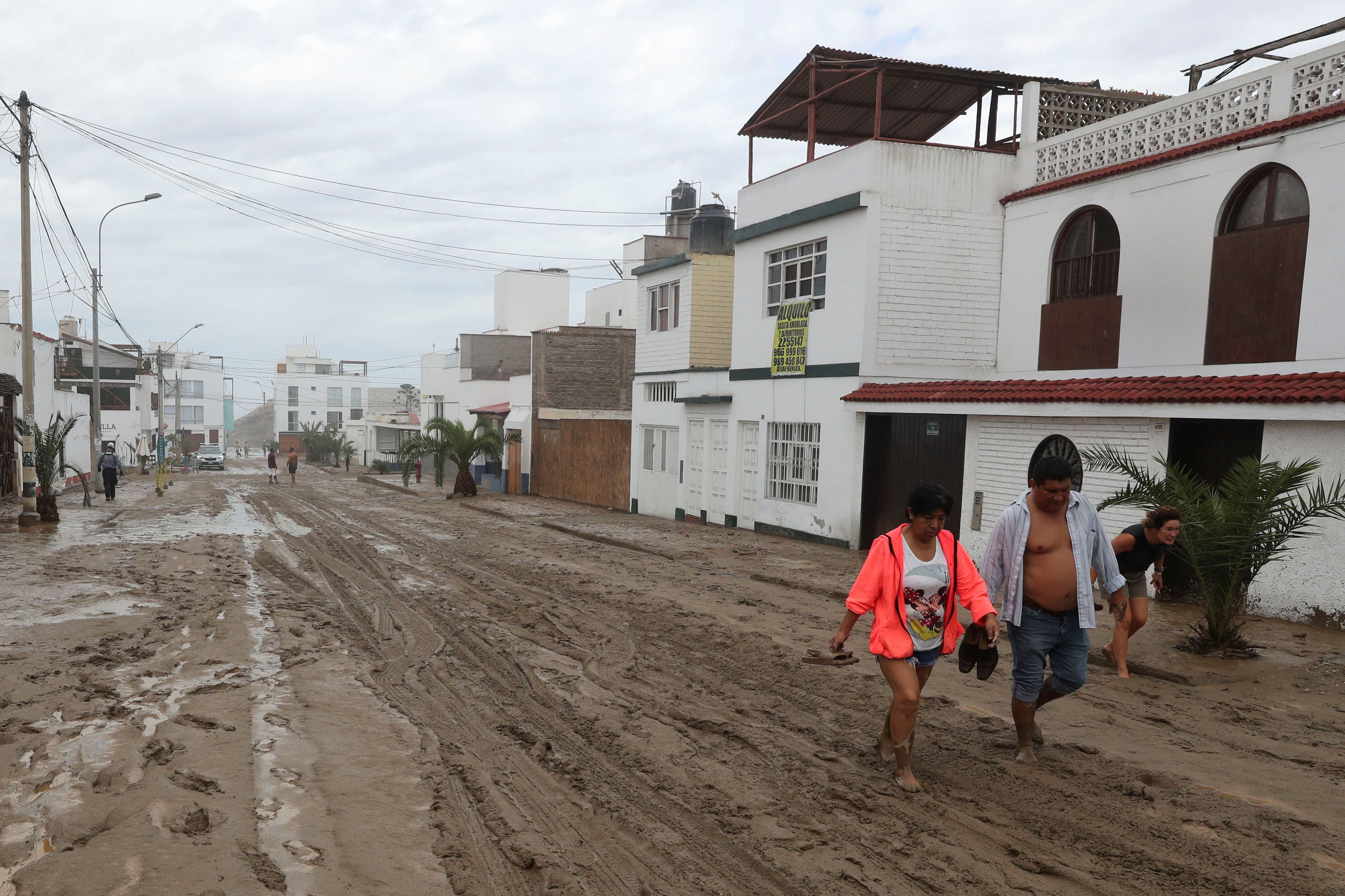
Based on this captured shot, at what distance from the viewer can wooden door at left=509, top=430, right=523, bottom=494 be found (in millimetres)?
34375

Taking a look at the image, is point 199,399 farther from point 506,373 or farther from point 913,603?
point 913,603

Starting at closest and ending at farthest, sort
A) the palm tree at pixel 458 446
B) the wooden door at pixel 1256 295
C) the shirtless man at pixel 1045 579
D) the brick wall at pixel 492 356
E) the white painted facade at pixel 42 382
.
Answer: the shirtless man at pixel 1045 579 < the wooden door at pixel 1256 295 < the white painted facade at pixel 42 382 < the palm tree at pixel 458 446 < the brick wall at pixel 492 356

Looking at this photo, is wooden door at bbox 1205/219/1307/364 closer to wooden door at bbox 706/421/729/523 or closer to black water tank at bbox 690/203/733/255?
wooden door at bbox 706/421/729/523

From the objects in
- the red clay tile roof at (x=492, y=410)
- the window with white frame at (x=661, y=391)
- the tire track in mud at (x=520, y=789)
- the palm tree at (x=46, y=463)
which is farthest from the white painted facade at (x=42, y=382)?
the tire track in mud at (x=520, y=789)

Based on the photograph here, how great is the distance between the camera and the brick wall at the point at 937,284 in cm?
1678

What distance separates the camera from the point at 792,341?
18875mm

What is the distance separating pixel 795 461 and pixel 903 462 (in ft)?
9.48

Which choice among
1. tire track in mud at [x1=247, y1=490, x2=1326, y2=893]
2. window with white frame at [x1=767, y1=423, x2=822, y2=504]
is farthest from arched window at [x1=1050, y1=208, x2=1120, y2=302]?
tire track in mud at [x1=247, y1=490, x2=1326, y2=893]

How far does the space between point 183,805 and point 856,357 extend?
45.0 ft

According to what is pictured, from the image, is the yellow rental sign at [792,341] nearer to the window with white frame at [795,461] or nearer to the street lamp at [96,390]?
the window with white frame at [795,461]

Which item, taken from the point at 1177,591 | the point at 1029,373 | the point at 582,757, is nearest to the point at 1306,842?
the point at 582,757

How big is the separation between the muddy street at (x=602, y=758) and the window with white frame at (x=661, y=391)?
13.1 metres

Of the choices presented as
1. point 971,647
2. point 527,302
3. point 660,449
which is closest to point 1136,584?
point 971,647

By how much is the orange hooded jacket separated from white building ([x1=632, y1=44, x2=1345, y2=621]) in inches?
252
